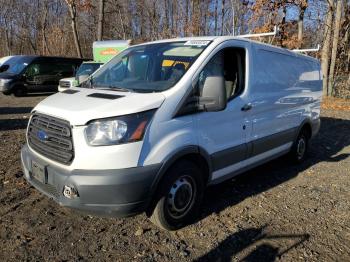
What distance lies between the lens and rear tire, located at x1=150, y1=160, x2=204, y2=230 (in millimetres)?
3893

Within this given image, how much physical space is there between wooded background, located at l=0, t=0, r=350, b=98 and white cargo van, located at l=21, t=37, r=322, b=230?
338 cm

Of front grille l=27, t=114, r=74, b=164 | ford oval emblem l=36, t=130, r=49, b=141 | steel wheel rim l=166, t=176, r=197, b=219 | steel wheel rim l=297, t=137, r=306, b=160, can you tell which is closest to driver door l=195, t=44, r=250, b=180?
steel wheel rim l=166, t=176, r=197, b=219

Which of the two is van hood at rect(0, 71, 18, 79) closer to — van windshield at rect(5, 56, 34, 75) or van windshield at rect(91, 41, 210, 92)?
van windshield at rect(5, 56, 34, 75)

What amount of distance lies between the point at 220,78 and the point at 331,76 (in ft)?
54.1

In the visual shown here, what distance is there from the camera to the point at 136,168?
353cm

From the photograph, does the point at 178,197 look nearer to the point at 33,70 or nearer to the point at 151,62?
the point at 151,62

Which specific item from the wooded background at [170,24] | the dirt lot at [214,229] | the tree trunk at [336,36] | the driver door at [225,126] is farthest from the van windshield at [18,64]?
the driver door at [225,126]

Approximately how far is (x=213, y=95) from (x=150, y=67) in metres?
0.95

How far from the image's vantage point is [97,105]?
3.64 meters

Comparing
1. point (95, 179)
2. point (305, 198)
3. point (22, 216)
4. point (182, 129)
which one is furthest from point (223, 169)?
point (22, 216)

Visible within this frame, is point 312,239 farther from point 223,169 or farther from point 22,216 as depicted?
point 22,216

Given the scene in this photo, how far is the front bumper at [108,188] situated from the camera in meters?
3.46

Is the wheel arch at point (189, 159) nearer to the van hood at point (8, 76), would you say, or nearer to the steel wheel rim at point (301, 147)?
the steel wheel rim at point (301, 147)

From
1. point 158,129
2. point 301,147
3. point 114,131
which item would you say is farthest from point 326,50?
point 114,131
